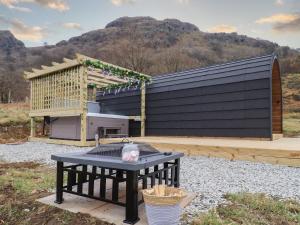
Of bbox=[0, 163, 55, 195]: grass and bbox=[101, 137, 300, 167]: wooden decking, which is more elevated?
bbox=[101, 137, 300, 167]: wooden decking

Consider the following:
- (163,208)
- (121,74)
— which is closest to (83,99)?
(121,74)

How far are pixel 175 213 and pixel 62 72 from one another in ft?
26.0

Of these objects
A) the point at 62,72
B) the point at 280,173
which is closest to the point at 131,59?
the point at 62,72

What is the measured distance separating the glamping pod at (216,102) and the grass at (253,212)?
4546 millimetres

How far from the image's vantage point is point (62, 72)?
341 inches

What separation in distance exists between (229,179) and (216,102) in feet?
14.8

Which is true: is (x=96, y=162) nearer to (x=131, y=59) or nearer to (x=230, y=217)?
(x=230, y=217)

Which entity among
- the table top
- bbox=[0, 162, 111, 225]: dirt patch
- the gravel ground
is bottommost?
bbox=[0, 162, 111, 225]: dirt patch

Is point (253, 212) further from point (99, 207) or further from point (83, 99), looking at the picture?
point (83, 99)

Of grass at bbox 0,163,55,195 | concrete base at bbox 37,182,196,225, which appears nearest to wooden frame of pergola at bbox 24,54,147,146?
grass at bbox 0,163,55,195

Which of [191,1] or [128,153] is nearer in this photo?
[128,153]

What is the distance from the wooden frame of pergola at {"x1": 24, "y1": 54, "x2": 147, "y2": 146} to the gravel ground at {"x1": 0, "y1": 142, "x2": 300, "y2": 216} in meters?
2.79

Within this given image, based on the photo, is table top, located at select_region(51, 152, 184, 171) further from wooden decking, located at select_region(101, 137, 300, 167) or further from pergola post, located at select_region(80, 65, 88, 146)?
pergola post, located at select_region(80, 65, 88, 146)

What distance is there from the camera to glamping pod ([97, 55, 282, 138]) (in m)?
6.94
